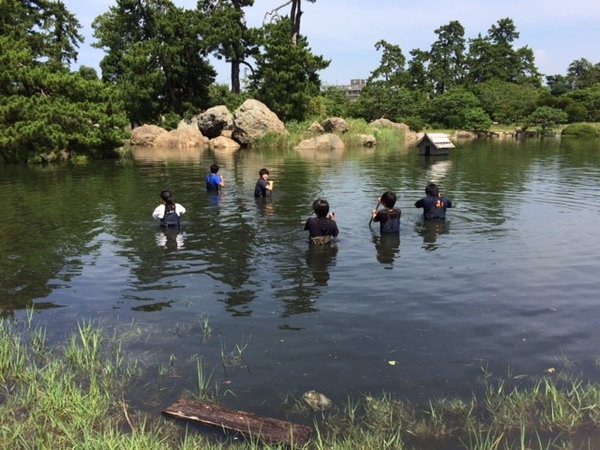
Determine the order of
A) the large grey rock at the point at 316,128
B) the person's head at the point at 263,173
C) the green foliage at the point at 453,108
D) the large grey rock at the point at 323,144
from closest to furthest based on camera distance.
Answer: the person's head at the point at 263,173 < the large grey rock at the point at 323,144 < the large grey rock at the point at 316,128 < the green foliage at the point at 453,108

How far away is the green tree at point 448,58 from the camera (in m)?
80.1

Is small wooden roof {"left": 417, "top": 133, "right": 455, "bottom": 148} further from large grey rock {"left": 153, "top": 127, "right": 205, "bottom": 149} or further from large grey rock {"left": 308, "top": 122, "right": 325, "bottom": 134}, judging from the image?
large grey rock {"left": 153, "top": 127, "right": 205, "bottom": 149}

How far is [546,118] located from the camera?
6244 centimetres

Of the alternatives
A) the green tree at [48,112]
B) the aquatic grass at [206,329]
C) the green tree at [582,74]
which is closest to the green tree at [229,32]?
the green tree at [48,112]

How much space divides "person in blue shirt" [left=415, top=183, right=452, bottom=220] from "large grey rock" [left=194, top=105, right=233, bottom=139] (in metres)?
37.9

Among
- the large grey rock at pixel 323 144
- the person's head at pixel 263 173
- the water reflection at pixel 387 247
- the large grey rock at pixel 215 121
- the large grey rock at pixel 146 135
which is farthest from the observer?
the large grey rock at pixel 215 121

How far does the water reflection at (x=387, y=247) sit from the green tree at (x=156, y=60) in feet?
148

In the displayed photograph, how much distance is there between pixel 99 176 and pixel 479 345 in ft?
71.2

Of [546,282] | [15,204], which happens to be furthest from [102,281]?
[15,204]

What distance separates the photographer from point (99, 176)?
953 inches

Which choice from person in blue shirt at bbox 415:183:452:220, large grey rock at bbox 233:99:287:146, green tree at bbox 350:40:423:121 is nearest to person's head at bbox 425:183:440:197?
person in blue shirt at bbox 415:183:452:220

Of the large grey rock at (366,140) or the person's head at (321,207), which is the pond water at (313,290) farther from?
the large grey rock at (366,140)

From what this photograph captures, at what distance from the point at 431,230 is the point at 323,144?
31.0 meters

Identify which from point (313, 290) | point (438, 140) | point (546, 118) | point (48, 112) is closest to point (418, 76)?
point (546, 118)
